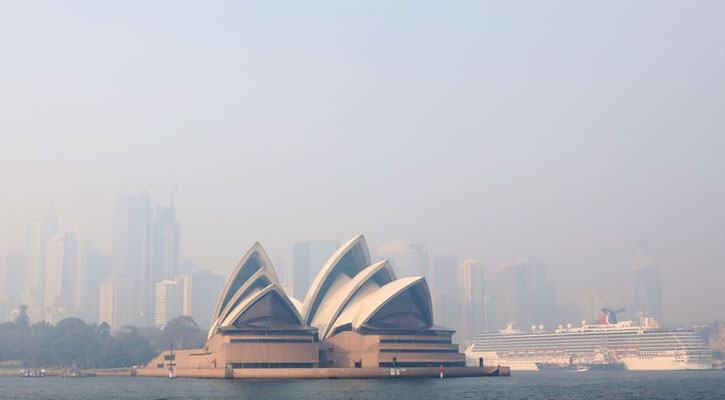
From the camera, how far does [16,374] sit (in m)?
167

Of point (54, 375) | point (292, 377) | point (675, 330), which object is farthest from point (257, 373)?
point (675, 330)

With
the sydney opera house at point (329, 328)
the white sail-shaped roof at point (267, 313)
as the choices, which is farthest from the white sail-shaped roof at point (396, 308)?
the white sail-shaped roof at point (267, 313)

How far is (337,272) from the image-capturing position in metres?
126

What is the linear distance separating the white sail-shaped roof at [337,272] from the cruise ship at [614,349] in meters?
62.0

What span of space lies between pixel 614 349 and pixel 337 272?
79623mm

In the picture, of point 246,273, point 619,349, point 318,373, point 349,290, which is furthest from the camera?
point 619,349

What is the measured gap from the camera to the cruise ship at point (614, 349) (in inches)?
6919

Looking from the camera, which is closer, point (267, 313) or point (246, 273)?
point (267, 313)

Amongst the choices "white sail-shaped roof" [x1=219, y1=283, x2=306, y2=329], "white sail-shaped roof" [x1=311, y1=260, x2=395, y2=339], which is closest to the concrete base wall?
"white sail-shaped roof" [x1=219, y1=283, x2=306, y2=329]

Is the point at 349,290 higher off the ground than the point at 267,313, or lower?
higher

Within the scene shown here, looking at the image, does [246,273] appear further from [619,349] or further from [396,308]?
[619,349]

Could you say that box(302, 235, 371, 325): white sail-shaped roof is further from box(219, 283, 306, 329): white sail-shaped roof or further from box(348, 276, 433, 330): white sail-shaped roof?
box(219, 283, 306, 329): white sail-shaped roof

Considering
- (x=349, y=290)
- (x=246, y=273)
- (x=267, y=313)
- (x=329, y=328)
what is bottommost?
(x=329, y=328)

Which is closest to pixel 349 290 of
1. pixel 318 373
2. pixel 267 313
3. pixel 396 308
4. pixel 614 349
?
pixel 396 308
